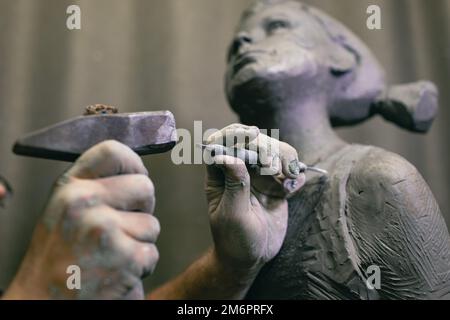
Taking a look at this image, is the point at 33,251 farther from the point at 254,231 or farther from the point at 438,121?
the point at 438,121

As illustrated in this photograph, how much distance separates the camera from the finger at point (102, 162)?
698 millimetres

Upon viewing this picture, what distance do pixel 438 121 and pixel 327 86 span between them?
435 mm

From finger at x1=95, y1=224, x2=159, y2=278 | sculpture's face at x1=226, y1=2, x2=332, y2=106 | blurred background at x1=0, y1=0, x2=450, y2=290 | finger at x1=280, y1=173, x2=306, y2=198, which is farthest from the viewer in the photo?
blurred background at x1=0, y1=0, x2=450, y2=290

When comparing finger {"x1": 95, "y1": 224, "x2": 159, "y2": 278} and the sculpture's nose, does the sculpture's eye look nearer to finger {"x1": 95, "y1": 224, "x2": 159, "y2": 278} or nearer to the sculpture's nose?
the sculpture's nose

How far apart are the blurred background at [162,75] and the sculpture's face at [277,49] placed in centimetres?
28

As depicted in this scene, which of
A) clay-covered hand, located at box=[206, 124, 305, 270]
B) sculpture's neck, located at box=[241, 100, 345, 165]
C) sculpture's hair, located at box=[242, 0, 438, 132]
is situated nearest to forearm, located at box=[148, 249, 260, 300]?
clay-covered hand, located at box=[206, 124, 305, 270]

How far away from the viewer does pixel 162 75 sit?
58.6 inches

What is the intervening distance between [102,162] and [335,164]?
1.61ft

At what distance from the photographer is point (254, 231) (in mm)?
896

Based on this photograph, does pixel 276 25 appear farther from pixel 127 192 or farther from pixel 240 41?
pixel 127 192

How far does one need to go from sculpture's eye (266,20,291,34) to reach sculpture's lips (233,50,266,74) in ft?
0.30

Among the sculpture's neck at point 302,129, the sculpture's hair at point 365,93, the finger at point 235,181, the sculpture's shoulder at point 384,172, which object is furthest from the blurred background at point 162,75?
the finger at point 235,181

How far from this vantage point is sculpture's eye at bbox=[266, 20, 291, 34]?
1.20 m
